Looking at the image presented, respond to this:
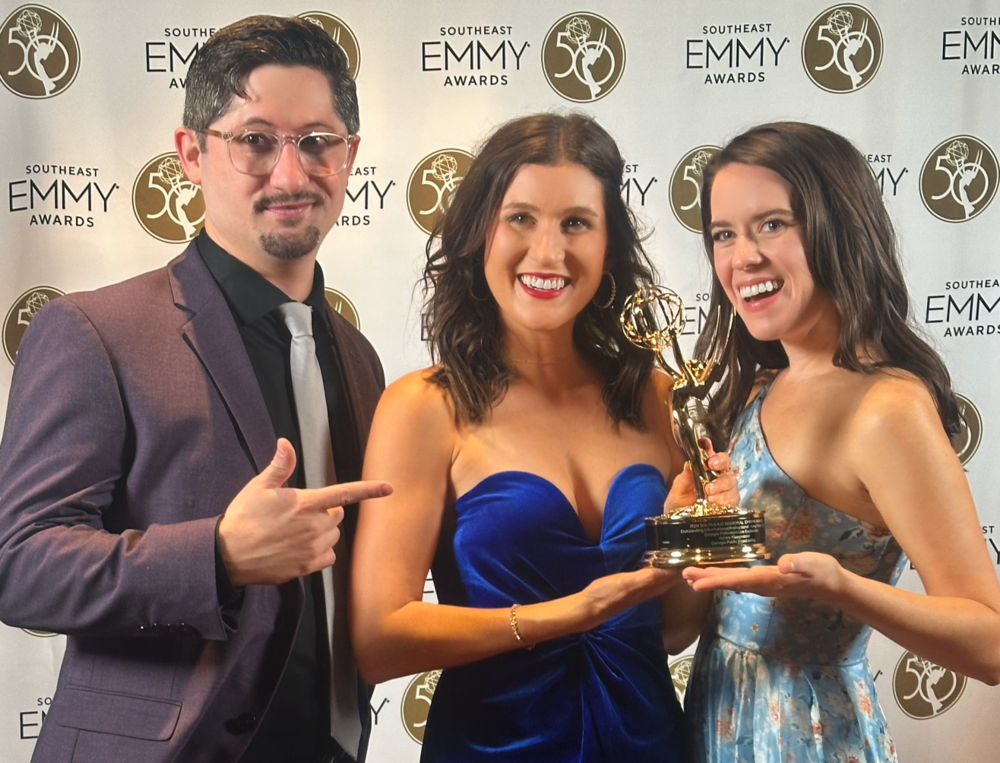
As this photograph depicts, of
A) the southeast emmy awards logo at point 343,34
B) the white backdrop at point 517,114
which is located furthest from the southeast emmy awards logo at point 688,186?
the southeast emmy awards logo at point 343,34

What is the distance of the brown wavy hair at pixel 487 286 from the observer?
2092 mm

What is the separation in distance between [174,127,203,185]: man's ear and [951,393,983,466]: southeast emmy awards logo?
251 cm

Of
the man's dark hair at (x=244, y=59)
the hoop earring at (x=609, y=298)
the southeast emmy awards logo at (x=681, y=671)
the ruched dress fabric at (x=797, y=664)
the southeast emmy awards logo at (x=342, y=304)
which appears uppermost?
the man's dark hair at (x=244, y=59)

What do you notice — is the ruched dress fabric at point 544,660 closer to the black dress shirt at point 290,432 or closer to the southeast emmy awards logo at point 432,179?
the black dress shirt at point 290,432

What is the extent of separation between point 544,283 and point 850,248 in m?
0.57

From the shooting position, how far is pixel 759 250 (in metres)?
2.06

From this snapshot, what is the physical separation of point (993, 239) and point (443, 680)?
2.45 meters

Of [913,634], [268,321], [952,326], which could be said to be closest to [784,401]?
[913,634]

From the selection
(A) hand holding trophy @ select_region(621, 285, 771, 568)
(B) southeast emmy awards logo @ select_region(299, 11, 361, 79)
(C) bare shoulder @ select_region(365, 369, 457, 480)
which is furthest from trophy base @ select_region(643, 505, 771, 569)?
(B) southeast emmy awards logo @ select_region(299, 11, 361, 79)

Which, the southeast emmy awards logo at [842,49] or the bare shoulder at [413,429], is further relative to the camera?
the southeast emmy awards logo at [842,49]

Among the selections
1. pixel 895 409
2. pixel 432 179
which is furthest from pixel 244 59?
pixel 895 409

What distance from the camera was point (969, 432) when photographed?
356 centimetres

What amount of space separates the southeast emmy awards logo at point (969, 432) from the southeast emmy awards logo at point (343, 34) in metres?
2.18

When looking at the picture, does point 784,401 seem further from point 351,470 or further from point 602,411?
point 351,470
